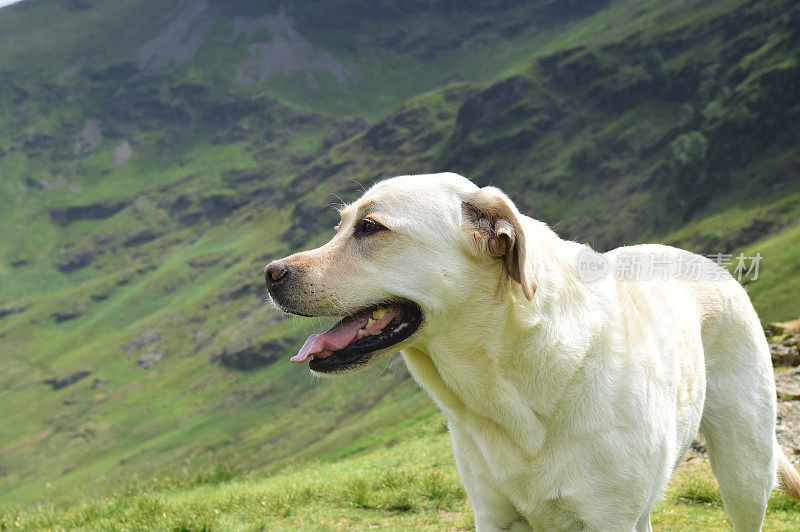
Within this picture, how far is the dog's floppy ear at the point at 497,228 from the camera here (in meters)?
4.65

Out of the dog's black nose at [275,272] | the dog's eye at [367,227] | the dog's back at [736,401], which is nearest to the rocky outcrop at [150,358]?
the dog's back at [736,401]

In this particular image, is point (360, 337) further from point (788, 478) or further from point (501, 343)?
point (788, 478)

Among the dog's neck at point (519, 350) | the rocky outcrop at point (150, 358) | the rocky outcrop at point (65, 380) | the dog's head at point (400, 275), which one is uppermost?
the dog's head at point (400, 275)

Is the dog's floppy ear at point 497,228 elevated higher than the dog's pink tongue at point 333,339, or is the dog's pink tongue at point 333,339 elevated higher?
the dog's floppy ear at point 497,228

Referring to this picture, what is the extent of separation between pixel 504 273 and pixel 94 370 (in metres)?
189

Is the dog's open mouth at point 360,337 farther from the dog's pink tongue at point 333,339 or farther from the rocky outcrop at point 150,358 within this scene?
the rocky outcrop at point 150,358

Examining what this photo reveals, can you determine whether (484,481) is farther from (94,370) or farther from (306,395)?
(94,370)

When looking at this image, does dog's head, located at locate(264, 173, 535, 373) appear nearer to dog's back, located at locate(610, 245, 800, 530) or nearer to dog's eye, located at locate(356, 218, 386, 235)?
dog's eye, located at locate(356, 218, 386, 235)

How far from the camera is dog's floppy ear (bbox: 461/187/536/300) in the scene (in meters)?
4.65

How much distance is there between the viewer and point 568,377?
16.0 feet

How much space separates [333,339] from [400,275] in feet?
2.18

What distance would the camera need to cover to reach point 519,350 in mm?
4898

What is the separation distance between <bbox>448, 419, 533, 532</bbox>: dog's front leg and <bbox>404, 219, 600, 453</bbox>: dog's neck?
35 centimetres

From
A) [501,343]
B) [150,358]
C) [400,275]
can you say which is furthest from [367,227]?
[150,358]
